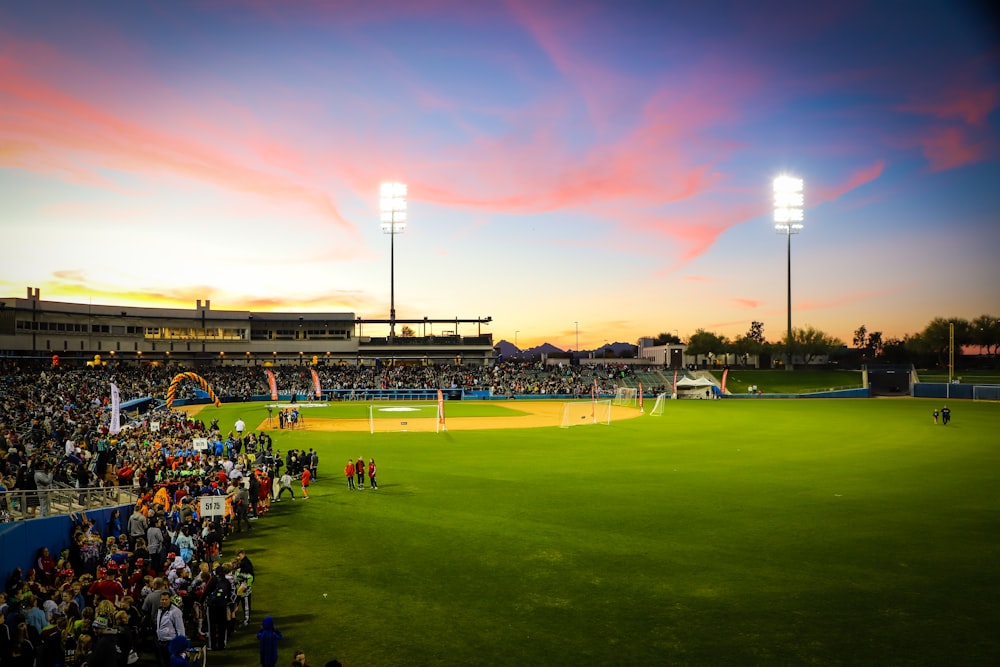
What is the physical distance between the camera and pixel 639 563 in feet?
53.4

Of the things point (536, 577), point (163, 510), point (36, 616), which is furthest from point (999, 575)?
point (163, 510)

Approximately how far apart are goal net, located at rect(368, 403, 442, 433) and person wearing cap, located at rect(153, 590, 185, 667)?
3568cm

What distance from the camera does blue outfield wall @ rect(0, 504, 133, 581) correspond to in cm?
1422

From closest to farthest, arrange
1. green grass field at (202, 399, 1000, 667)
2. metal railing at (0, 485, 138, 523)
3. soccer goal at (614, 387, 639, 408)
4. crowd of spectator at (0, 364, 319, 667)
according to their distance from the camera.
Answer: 1. crowd of spectator at (0, 364, 319, 667)
2. green grass field at (202, 399, 1000, 667)
3. metal railing at (0, 485, 138, 523)
4. soccer goal at (614, 387, 639, 408)

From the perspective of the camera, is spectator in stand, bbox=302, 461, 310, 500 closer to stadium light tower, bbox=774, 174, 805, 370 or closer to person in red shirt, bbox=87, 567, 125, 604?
person in red shirt, bbox=87, 567, 125, 604

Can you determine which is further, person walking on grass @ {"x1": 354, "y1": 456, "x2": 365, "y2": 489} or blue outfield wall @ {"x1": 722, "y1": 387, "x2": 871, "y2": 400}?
blue outfield wall @ {"x1": 722, "y1": 387, "x2": 871, "y2": 400}

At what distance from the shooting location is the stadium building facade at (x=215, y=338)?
90.8 m

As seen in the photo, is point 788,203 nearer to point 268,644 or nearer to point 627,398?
point 627,398

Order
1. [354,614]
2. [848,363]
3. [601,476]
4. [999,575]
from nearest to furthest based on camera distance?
1. [354,614]
2. [999,575]
3. [601,476]
4. [848,363]

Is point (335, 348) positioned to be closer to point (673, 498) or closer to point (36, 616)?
point (673, 498)

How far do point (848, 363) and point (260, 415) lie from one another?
105m

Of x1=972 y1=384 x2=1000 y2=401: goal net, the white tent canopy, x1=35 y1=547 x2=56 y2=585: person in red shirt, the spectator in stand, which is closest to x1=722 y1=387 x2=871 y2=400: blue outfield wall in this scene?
the white tent canopy

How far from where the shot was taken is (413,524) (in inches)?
797

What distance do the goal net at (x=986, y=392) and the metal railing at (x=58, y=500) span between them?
90.8 metres
